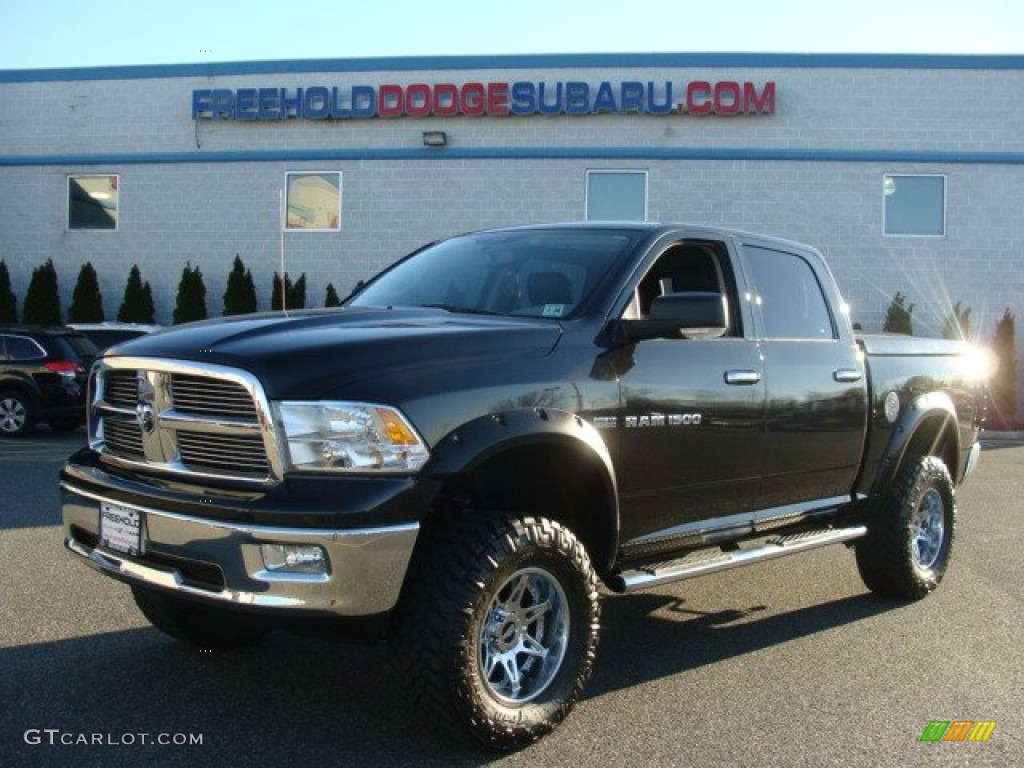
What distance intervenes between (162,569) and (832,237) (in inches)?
660

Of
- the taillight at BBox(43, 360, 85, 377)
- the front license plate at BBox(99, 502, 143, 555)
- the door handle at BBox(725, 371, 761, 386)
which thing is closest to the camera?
the front license plate at BBox(99, 502, 143, 555)

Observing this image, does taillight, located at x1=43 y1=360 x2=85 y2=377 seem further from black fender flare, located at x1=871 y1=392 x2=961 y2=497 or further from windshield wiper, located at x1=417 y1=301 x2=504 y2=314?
black fender flare, located at x1=871 y1=392 x2=961 y2=497

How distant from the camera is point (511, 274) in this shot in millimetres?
4645

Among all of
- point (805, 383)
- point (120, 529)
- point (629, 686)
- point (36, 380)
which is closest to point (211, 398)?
point (120, 529)

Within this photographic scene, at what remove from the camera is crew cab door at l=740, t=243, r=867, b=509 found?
4902mm

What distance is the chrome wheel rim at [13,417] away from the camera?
46.3 ft

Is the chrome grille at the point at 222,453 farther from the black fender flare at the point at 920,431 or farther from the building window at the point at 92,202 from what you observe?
the building window at the point at 92,202

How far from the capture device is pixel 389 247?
1905 cm

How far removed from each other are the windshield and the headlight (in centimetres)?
116

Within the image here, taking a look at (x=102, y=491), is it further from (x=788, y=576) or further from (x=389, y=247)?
(x=389, y=247)

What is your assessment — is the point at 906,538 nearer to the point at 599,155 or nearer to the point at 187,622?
the point at 187,622

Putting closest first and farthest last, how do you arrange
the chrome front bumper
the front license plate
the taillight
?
the chrome front bumper
the front license plate
the taillight

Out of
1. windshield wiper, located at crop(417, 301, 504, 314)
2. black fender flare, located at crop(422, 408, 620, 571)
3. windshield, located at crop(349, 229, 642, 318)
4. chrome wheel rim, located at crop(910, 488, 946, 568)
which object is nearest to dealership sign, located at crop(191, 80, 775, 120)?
chrome wheel rim, located at crop(910, 488, 946, 568)

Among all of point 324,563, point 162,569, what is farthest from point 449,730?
point 162,569
